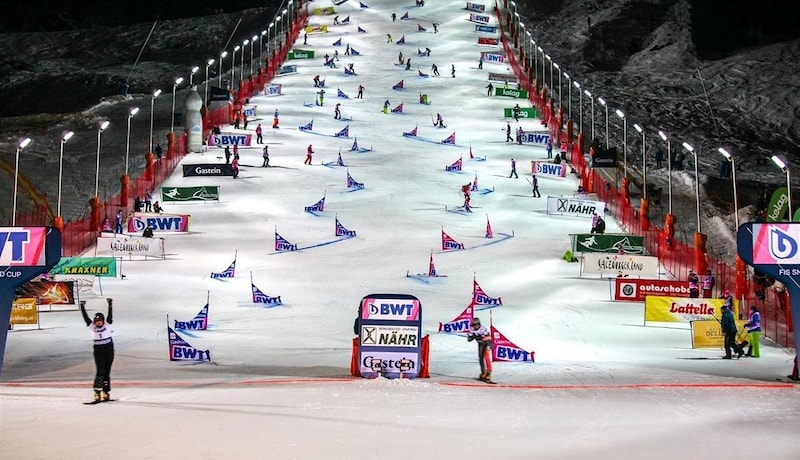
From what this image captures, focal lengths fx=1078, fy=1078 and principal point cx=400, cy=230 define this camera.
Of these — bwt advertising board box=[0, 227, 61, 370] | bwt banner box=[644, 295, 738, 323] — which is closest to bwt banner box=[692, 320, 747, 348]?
bwt banner box=[644, 295, 738, 323]

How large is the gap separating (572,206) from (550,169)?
6.25 metres

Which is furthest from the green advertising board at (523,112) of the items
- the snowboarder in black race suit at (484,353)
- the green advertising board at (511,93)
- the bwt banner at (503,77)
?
the snowboarder in black race suit at (484,353)

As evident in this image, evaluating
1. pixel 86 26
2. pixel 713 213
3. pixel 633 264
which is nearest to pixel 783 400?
pixel 633 264

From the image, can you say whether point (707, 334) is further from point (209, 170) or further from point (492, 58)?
point (492, 58)

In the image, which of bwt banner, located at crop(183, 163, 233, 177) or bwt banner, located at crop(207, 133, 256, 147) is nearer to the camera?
bwt banner, located at crop(183, 163, 233, 177)

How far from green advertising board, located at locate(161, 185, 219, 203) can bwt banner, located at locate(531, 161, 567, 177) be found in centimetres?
1347

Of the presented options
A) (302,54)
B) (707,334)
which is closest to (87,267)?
(707,334)

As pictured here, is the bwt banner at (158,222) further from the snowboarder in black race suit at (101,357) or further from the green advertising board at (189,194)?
the snowboarder in black race suit at (101,357)

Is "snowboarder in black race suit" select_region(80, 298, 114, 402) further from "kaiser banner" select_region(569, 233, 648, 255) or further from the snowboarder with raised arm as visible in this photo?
"kaiser banner" select_region(569, 233, 648, 255)

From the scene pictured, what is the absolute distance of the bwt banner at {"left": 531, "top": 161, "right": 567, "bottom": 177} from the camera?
4406 cm

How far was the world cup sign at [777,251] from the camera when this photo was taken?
44.8 feet

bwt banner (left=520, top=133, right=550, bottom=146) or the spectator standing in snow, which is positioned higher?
bwt banner (left=520, top=133, right=550, bottom=146)

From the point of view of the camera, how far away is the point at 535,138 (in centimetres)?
4994

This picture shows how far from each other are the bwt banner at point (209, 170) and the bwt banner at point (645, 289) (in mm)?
19309
